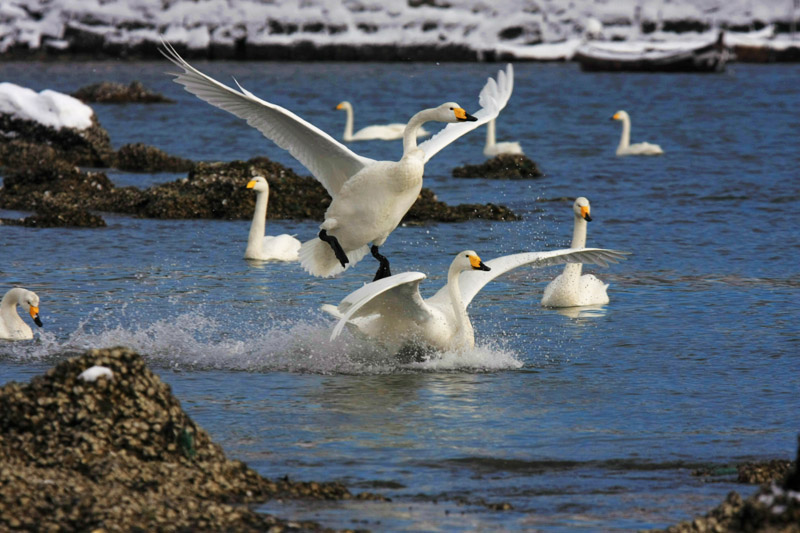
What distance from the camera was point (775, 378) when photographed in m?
9.67

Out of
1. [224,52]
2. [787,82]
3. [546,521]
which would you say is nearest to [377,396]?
[546,521]

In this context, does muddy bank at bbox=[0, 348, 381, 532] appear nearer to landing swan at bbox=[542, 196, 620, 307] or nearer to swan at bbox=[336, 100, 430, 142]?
landing swan at bbox=[542, 196, 620, 307]

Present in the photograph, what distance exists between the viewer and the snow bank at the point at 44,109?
2483 cm

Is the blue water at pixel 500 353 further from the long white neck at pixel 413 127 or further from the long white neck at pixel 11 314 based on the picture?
the long white neck at pixel 413 127

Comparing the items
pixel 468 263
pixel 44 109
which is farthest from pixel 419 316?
pixel 44 109

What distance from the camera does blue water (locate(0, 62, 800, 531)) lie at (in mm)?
7051

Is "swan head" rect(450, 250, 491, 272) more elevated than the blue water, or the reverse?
"swan head" rect(450, 250, 491, 272)

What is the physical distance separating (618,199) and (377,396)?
488 inches

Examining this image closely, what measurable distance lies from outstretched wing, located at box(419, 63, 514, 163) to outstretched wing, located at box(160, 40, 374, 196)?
2.42 feet

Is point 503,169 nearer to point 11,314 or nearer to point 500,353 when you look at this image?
point 500,353

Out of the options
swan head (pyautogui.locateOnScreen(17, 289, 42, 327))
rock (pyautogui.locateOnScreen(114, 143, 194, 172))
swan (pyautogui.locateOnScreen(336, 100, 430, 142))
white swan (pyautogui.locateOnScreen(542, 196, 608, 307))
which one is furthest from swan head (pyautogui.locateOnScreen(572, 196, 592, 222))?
swan (pyautogui.locateOnScreen(336, 100, 430, 142))

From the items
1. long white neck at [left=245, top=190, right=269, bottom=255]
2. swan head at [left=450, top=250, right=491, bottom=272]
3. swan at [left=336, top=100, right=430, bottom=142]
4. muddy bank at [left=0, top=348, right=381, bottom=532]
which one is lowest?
swan at [left=336, top=100, right=430, bottom=142]

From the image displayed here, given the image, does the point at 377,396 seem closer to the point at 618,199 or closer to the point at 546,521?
the point at 546,521

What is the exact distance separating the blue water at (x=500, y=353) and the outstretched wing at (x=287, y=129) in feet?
4.47
